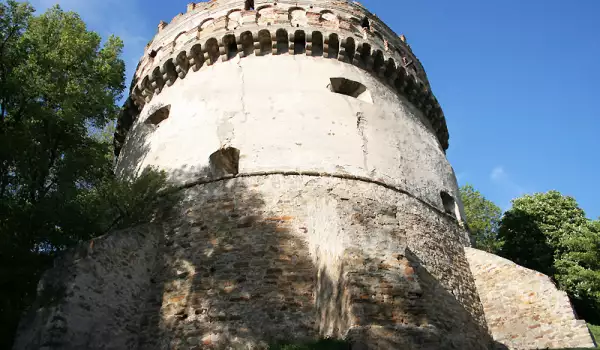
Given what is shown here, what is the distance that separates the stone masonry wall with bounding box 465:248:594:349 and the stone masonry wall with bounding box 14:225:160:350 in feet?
19.3

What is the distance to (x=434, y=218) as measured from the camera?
31.4ft

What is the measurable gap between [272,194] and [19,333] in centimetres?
406

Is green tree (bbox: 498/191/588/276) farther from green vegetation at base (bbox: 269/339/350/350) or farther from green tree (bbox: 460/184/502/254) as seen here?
green vegetation at base (bbox: 269/339/350/350)

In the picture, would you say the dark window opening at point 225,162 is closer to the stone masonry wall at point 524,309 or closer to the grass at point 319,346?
the grass at point 319,346

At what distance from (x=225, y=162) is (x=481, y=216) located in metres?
16.3

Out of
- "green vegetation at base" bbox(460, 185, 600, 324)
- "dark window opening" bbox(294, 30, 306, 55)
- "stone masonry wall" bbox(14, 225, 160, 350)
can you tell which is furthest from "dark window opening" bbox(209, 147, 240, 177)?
"green vegetation at base" bbox(460, 185, 600, 324)

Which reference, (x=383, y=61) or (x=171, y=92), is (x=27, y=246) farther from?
(x=383, y=61)

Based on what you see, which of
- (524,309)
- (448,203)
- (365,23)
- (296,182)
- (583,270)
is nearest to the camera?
(296,182)

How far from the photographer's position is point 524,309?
877 cm

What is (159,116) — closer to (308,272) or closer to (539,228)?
(308,272)

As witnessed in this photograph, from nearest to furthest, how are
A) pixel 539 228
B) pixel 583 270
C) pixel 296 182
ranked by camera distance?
pixel 296 182 → pixel 583 270 → pixel 539 228

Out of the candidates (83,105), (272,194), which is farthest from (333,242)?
(83,105)

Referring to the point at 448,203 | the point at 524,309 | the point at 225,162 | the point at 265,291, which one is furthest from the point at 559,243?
the point at 265,291

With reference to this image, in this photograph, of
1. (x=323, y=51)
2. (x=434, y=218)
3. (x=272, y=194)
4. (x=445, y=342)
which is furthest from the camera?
(x=323, y=51)
